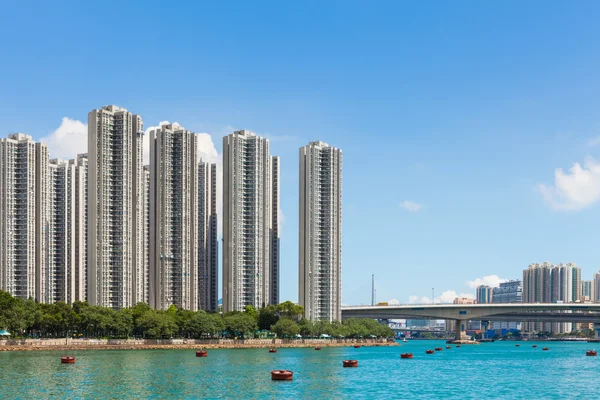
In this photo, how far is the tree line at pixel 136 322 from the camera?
13656 centimetres

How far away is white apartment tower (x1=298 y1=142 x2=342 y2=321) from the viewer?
179500 mm

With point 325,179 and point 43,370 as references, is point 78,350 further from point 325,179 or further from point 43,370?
point 325,179

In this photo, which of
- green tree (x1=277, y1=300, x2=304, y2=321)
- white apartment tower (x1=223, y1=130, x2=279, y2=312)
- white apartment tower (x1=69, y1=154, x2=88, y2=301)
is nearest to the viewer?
white apartment tower (x1=223, y1=130, x2=279, y2=312)

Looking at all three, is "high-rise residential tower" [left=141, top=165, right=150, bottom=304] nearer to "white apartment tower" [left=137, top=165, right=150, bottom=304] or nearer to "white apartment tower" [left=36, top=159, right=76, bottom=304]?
"white apartment tower" [left=137, top=165, right=150, bottom=304]

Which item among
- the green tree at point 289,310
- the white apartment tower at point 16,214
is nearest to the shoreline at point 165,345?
the green tree at point 289,310

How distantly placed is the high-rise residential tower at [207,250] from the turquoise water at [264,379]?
71.0 m

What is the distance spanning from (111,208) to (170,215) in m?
18.6

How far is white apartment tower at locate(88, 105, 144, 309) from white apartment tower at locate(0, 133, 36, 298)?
19.2 m

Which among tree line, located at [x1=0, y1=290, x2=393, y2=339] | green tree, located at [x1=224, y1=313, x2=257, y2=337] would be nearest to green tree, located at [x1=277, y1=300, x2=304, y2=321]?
tree line, located at [x1=0, y1=290, x2=393, y2=339]

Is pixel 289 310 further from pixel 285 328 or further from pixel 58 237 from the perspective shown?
pixel 58 237

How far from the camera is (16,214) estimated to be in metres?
168

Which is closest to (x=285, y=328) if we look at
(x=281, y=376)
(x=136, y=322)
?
(x=136, y=322)

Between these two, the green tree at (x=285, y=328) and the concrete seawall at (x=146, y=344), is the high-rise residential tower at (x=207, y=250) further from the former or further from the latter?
the concrete seawall at (x=146, y=344)

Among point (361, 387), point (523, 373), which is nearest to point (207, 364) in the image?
point (361, 387)
